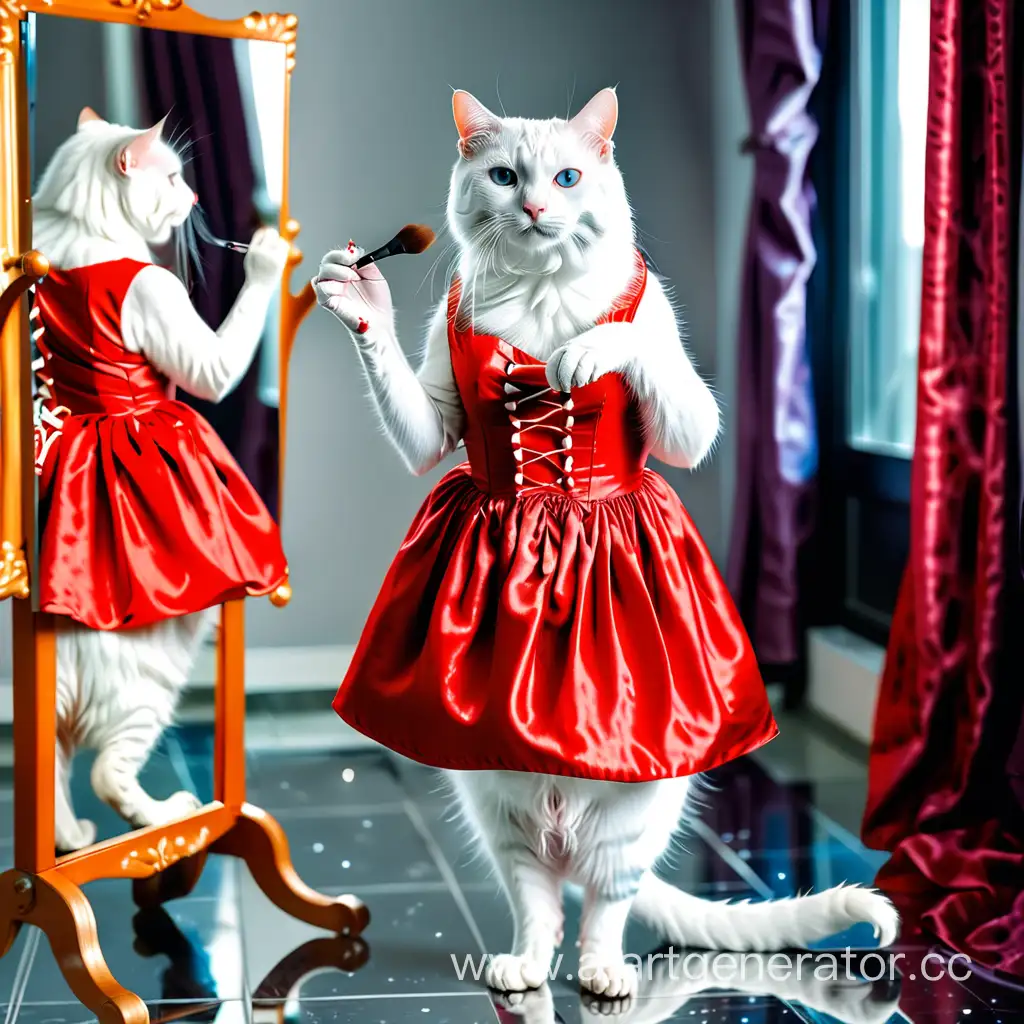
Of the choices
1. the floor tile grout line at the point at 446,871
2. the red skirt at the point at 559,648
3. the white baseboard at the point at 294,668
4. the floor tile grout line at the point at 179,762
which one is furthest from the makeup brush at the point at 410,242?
the white baseboard at the point at 294,668

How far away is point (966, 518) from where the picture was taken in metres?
2.19

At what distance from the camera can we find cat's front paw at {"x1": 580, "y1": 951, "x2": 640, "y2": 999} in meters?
1.70

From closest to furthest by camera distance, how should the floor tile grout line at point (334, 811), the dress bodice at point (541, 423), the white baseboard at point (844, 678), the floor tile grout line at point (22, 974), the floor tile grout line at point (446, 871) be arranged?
the dress bodice at point (541, 423), the floor tile grout line at point (22, 974), the floor tile grout line at point (446, 871), the floor tile grout line at point (334, 811), the white baseboard at point (844, 678)

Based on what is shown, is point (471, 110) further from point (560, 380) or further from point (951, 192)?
point (951, 192)

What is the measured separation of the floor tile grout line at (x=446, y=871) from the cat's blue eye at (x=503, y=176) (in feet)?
3.58

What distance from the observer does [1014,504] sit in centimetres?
211

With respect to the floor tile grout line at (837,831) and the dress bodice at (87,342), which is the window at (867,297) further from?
the dress bodice at (87,342)

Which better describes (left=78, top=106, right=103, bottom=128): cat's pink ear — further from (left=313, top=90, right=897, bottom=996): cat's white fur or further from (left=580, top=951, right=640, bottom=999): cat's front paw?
(left=580, top=951, right=640, bottom=999): cat's front paw

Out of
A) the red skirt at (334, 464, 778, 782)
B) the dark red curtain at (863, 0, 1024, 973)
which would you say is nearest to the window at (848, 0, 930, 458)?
the dark red curtain at (863, 0, 1024, 973)

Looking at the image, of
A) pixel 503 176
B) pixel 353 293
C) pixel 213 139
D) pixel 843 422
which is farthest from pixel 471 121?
pixel 843 422

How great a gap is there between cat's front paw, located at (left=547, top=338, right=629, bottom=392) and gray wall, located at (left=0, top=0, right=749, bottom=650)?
1.71m

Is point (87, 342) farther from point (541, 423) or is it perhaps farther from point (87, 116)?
point (541, 423)

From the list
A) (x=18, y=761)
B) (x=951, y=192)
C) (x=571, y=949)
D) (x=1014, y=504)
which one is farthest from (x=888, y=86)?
(x=18, y=761)

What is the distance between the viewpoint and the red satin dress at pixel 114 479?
5.44 ft
